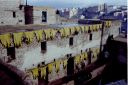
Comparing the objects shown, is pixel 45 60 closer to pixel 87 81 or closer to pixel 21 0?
pixel 87 81

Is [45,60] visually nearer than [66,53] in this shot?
Yes

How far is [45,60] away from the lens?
20828mm

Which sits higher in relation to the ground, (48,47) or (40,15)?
(40,15)

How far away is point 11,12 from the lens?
28.7 meters

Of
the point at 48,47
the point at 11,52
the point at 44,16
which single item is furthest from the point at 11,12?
the point at 11,52

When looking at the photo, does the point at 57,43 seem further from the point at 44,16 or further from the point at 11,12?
the point at 44,16

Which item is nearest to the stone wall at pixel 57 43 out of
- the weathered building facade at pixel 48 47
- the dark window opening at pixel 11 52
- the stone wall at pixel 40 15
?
the weathered building facade at pixel 48 47

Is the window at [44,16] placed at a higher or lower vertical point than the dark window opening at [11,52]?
higher

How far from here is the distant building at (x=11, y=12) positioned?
27.8 meters

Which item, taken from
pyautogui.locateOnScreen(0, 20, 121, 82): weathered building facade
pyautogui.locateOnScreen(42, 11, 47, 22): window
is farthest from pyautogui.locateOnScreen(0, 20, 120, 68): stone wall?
pyautogui.locateOnScreen(42, 11, 47, 22): window

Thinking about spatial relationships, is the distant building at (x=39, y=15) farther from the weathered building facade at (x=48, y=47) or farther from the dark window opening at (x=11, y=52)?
the dark window opening at (x=11, y=52)

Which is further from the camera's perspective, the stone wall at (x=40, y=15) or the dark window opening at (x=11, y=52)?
the stone wall at (x=40, y=15)

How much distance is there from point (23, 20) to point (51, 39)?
34.9 ft

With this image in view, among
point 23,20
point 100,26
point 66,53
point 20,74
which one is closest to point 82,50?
point 66,53
